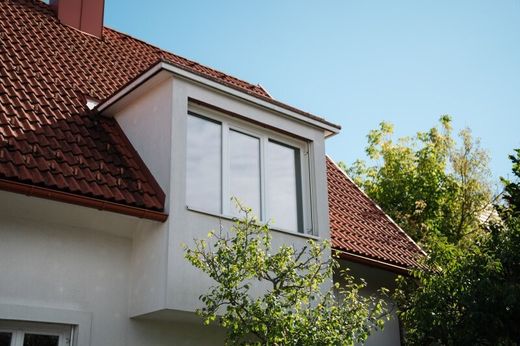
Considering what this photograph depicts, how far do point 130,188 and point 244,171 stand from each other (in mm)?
1919

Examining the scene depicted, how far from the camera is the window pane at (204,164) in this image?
9805mm

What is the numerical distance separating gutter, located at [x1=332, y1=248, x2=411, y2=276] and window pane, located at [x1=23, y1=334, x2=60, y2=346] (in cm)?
471

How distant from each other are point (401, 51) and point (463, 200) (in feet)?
51.6

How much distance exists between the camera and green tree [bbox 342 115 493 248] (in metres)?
26.7

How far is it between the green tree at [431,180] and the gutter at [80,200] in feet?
57.2

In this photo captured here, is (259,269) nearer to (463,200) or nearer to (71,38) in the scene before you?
(71,38)

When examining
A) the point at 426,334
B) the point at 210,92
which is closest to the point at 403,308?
the point at 426,334

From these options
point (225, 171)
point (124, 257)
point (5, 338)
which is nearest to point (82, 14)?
point (225, 171)

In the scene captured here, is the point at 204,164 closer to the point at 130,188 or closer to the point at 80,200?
the point at 130,188

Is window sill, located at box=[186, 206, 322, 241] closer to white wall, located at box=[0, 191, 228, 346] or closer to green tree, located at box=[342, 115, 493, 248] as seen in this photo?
white wall, located at box=[0, 191, 228, 346]

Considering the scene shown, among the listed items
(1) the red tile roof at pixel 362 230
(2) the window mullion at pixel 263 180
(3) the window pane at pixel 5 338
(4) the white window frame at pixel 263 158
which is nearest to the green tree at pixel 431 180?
(1) the red tile roof at pixel 362 230

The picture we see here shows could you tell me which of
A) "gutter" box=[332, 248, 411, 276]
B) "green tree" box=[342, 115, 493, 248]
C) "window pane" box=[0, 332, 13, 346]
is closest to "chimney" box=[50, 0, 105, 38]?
"gutter" box=[332, 248, 411, 276]

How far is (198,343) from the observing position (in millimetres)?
9797

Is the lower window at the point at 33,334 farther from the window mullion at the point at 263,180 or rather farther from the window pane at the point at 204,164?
the window mullion at the point at 263,180
